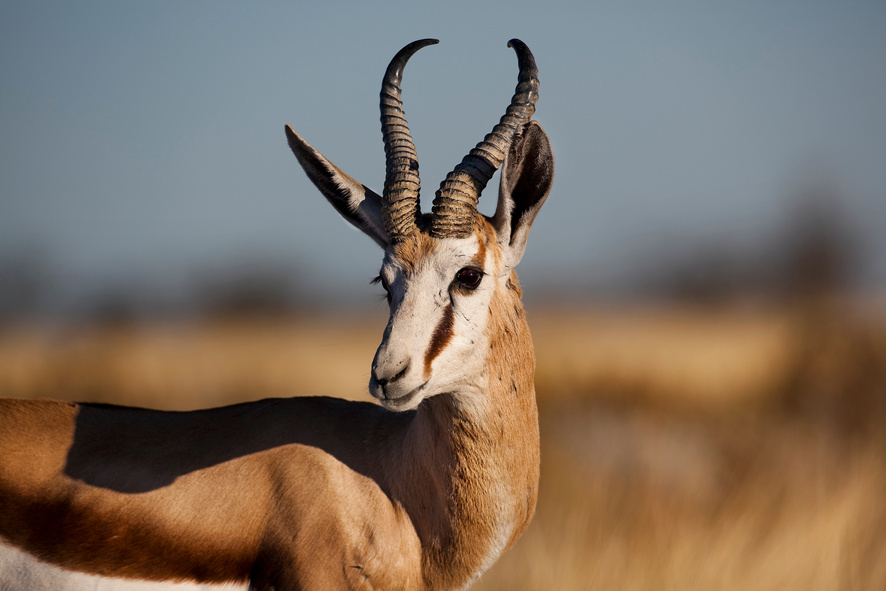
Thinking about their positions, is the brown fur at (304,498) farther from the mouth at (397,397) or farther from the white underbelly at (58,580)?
the mouth at (397,397)

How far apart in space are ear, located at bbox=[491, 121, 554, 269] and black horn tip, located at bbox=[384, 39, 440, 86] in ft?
3.52

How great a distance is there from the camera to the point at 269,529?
16.2 ft

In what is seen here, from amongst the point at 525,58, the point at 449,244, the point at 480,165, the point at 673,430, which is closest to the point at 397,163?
the point at 480,165

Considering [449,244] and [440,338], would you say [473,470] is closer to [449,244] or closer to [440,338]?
[440,338]

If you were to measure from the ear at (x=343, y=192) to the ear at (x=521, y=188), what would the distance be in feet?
2.99

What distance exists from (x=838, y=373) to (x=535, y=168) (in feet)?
27.3

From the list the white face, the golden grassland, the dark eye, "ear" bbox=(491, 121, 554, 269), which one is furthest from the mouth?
"ear" bbox=(491, 121, 554, 269)

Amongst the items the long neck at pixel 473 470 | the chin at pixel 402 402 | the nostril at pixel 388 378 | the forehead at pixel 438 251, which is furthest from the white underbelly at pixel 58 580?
the forehead at pixel 438 251

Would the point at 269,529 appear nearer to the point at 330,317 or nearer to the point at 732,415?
the point at 732,415

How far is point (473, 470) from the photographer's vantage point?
481cm

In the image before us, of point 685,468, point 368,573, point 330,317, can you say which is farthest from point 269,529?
point 330,317

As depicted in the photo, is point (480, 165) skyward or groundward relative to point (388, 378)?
skyward

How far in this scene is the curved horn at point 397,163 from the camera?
494 cm

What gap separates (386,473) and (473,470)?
27.3 inches
